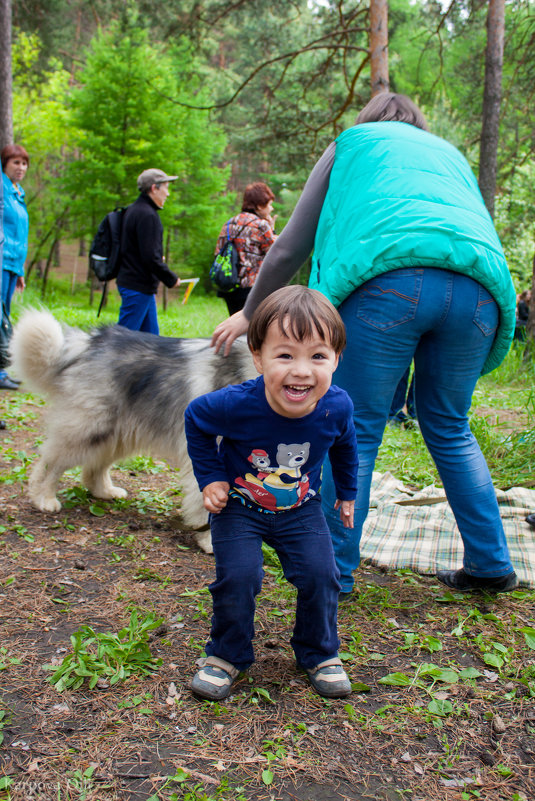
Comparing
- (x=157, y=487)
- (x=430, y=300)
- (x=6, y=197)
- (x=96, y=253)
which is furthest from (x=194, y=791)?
(x=6, y=197)

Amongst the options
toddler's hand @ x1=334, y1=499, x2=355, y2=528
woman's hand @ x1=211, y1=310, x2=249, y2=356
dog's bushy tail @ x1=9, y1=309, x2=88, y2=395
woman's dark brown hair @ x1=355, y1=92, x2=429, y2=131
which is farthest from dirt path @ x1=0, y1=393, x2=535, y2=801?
woman's dark brown hair @ x1=355, y1=92, x2=429, y2=131

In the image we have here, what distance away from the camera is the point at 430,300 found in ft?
7.20

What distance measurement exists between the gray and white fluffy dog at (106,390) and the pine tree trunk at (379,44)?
5977 millimetres

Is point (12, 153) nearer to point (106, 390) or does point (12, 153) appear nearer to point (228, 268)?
point (228, 268)

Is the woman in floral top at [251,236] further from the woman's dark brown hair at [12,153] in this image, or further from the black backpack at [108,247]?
the woman's dark brown hair at [12,153]

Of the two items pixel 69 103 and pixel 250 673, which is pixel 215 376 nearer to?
pixel 250 673

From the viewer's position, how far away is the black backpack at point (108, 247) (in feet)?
19.7

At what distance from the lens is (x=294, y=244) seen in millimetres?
2578

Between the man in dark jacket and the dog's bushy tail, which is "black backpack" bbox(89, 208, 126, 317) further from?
the dog's bushy tail

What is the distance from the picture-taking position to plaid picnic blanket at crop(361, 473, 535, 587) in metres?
3.11

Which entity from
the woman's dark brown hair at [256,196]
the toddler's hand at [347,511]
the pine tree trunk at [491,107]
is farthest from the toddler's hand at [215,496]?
the pine tree trunk at [491,107]

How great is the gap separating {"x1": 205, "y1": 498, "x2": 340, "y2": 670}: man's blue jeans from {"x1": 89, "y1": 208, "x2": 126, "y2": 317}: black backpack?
14.6 feet

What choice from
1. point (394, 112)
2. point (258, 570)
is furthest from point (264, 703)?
point (394, 112)

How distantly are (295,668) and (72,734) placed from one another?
0.78 metres
